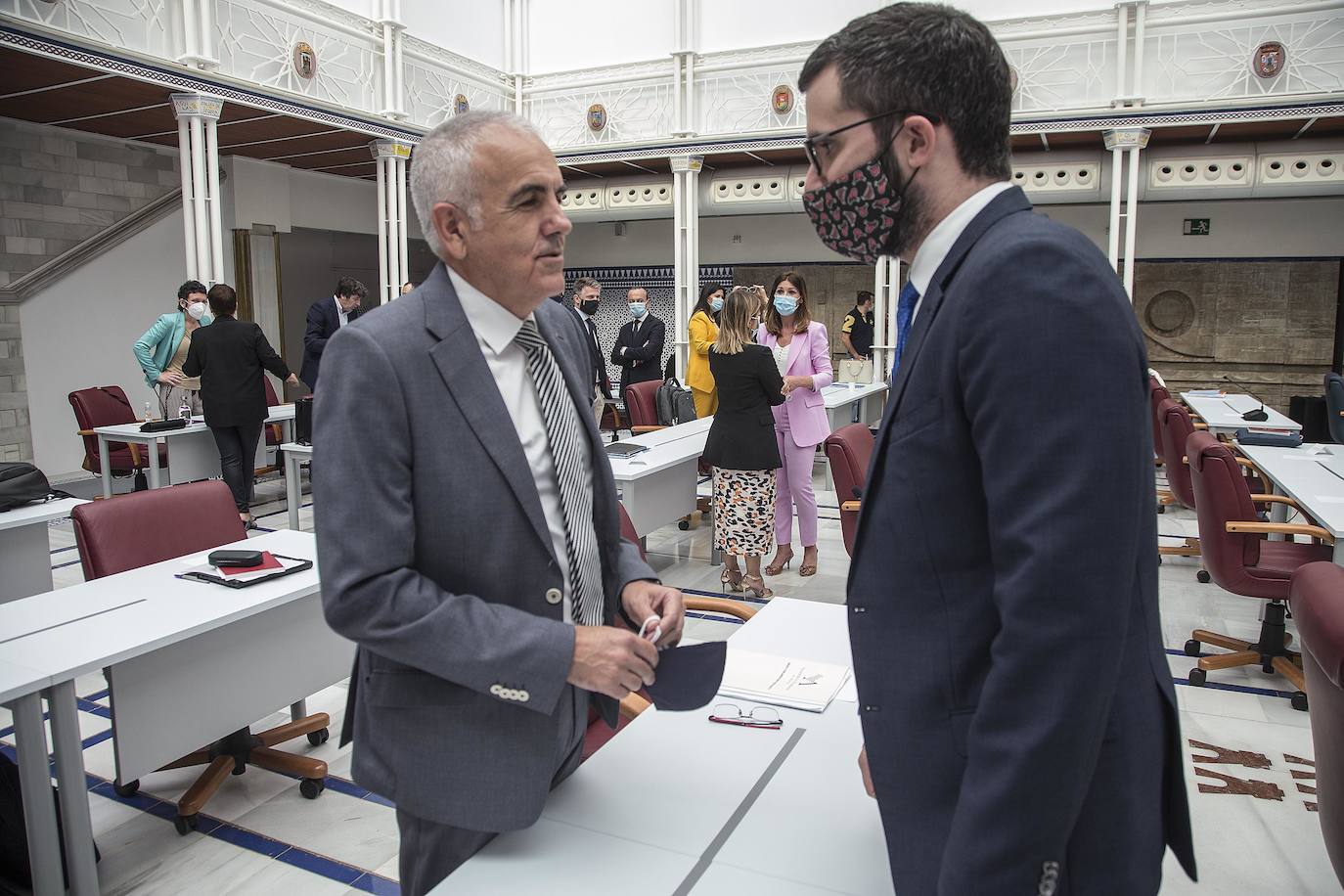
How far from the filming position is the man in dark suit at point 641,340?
938cm

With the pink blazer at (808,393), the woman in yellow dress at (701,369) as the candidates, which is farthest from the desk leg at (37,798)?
the woman in yellow dress at (701,369)

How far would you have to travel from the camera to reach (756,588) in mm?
5695

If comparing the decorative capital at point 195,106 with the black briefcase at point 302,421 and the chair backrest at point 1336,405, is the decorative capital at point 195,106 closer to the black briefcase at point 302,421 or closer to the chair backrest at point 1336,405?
the black briefcase at point 302,421

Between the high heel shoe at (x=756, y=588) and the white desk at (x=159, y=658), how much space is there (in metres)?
2.86

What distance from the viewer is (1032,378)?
36.8 inches

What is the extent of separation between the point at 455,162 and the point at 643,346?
8022 mm

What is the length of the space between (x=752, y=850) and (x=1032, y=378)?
3.07 feet

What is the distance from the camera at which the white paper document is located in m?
2.06

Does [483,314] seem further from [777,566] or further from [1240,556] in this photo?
[777,566]

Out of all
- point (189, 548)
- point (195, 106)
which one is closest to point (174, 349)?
point (195, 106)

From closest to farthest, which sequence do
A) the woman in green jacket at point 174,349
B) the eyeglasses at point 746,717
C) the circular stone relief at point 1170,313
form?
the eyeglasses at point 746,717
the woman in green jacket at point 174,349
the circular stone relief at point 1170,313

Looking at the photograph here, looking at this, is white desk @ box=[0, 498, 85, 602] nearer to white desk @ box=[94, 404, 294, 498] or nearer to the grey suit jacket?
white desk @ box=[94, 404, 294, 498]

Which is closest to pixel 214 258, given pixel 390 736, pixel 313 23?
pixel 313 23

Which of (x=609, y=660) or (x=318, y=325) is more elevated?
(x=318, y=325)
